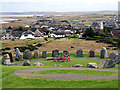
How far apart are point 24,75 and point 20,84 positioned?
2967 millimetres

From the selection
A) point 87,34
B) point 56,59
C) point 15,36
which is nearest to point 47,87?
point 56,59

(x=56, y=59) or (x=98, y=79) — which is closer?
(x=98, y=79)

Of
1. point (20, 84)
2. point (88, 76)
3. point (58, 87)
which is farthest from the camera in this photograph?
point (88, 76)

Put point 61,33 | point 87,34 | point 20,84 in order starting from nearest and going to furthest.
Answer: point 20,84 → point 87,34 → point 61,33

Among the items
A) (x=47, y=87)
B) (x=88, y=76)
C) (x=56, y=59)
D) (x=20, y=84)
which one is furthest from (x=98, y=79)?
(x=56, y=59)

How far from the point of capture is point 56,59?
33688 mm

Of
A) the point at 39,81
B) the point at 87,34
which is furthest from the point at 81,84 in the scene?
the point at 87,34

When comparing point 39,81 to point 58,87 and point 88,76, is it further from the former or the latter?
point 88,76

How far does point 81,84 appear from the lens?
56.3 feet

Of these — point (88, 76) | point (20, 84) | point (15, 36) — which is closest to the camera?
point (20, 84)

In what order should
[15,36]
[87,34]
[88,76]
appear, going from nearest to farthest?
[88,76], [87,34], [15,36]

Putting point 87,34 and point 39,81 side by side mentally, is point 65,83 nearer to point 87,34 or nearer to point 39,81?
point 39,81

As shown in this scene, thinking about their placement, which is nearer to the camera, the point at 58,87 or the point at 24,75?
the point at 58,87

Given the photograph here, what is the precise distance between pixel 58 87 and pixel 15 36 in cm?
7510
